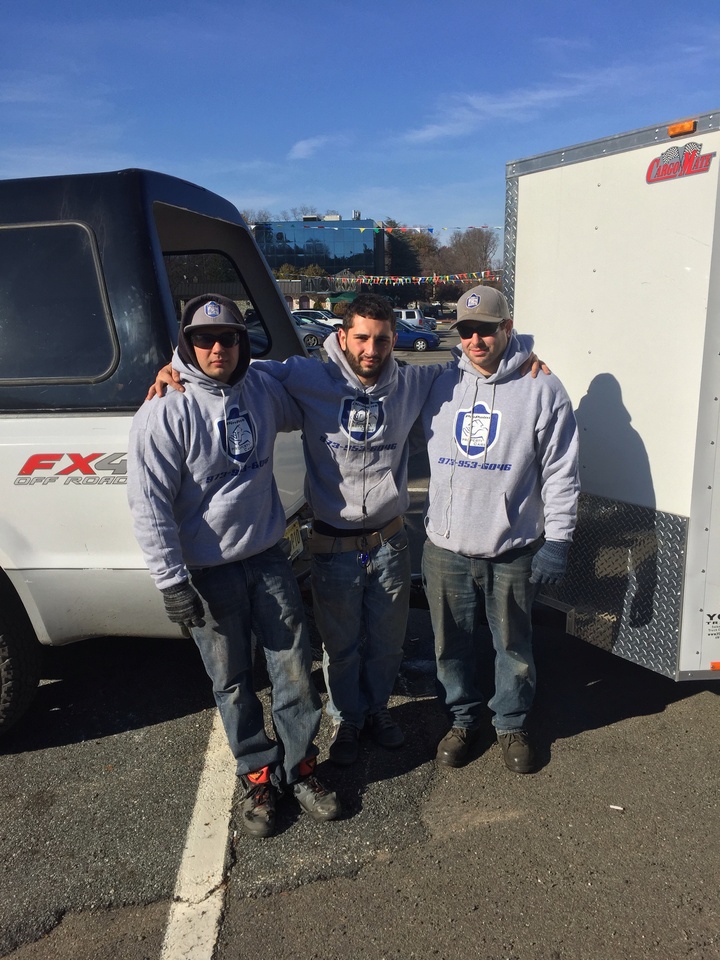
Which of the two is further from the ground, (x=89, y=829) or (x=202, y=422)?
(x=202, y=422)

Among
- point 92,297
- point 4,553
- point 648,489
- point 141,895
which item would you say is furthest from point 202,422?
point 648,489

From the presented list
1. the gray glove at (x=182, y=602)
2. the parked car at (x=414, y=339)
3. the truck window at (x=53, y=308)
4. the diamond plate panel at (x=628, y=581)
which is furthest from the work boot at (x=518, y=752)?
the parked car at (x=414, y=339)

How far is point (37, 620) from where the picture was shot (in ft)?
10.0

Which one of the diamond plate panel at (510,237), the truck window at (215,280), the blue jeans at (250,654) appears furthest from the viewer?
the truck window at (215,280)

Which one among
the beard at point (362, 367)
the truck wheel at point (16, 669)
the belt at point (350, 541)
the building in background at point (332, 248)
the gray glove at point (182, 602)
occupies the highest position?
the building in background at point (332, 248)

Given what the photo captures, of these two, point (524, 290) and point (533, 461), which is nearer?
point (533, 461)

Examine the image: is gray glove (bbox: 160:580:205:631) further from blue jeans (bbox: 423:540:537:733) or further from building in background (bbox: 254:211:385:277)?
building in background (bbox: 254:211:385:277)

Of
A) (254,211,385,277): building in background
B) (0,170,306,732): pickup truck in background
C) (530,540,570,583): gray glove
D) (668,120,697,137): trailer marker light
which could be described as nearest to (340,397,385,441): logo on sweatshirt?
(0,170,306,732): pickup truck in background

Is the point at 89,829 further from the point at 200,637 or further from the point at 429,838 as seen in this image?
the point at 429,838

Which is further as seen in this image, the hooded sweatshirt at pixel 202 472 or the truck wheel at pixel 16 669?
the truck wheel at pixel 16 669

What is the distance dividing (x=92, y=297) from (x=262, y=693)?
2.06m

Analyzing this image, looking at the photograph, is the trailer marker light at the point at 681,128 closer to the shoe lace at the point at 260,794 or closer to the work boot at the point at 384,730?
the work boot at the point at 384,730

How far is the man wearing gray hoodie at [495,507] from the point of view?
9.29ft

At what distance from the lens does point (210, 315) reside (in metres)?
2.49
